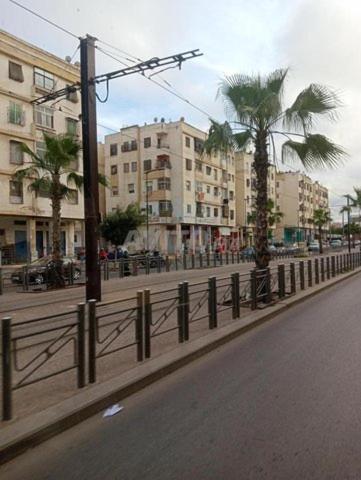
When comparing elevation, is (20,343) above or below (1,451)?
above

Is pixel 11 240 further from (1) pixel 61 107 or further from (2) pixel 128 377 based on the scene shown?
(2) pixel 128 377

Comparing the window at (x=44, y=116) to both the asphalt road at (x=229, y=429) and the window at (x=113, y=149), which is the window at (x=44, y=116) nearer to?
the window at (x=113, y=149)

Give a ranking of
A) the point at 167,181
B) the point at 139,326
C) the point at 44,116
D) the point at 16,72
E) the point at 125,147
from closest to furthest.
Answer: the point at 139,326 → the point at 16,72 → the point at 44,116 → the point at 167,181 → the point at 125,147

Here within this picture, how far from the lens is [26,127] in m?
38.7

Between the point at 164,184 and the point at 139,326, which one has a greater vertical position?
the point at 164,184

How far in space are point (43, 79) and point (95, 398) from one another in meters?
38.8

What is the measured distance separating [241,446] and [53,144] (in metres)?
17.3

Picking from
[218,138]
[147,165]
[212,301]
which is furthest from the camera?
[147,165]

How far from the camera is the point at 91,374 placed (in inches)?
231

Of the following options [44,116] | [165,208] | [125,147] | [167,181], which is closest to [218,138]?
[44,116]

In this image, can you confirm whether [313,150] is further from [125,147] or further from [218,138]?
[125,147]

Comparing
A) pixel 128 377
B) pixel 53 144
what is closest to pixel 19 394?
pixel 128 377

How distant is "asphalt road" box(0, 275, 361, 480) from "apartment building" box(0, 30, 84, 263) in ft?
101

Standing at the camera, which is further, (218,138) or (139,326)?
(218,138)
